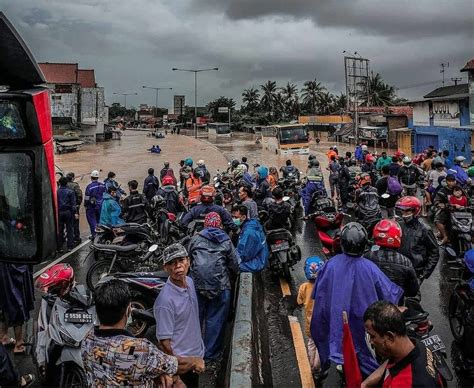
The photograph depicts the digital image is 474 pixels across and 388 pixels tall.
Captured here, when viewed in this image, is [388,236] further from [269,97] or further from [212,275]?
[269,97]

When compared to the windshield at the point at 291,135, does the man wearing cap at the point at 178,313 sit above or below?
below

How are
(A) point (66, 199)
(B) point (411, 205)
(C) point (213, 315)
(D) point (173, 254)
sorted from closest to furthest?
(D) point (173, 254) < (C) point (213, 315) < (B) point (411, 205) < (A) point (66, 199)

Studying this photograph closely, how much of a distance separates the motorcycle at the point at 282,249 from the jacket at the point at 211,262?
2647 millimetres

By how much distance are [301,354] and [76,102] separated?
60737 mm

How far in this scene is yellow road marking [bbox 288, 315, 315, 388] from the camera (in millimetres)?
4789

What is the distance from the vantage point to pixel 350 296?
3.57 m

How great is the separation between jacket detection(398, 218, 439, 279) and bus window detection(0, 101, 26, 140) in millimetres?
4489

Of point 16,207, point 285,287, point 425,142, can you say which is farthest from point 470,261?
point 425,142

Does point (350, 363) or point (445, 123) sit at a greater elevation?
point (445, 123)

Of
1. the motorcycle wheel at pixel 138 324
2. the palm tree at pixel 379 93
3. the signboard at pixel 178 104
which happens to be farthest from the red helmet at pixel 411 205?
A: the signboard at pixel 178 104

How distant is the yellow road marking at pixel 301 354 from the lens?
4789 millimetres

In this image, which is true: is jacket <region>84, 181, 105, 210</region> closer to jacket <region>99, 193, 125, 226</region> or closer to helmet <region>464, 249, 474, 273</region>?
jacket <region>99, 193, 125, 226</region>

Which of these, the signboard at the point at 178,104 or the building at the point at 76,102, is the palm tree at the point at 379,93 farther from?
the signboard at the point at 178,104

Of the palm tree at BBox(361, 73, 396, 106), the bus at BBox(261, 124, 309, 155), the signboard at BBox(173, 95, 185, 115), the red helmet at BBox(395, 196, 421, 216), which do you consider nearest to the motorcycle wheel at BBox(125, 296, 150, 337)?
the red helmet at BBox(395, 196, 421, 216)
